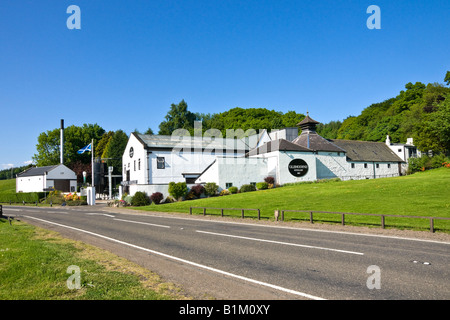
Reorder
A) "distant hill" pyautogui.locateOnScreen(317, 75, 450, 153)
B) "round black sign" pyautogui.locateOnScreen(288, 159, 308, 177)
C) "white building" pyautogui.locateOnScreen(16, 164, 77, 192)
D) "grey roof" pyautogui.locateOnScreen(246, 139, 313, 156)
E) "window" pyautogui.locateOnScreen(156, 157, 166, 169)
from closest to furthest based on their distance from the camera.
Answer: "grey roof" pyautogui.locateOnScreen(246, 139, 313, 156) < "round black sign" pyautogui.locateOnScreen(288, 159, 308, 177) < "window" pyautogui.locateOnScreen(156, 157, 166, 169) < "distant hill" pyautogui.locateOnScreen(317, 75, 450, 153) < "white building" pyautogui.locateOnScreen(16, 164, 77, 192)

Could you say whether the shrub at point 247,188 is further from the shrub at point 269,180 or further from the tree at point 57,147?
the tree at point 57,147

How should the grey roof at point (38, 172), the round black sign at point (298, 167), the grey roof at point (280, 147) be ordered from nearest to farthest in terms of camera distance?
the grey roof at point (280, 147) → the round black sign at point (298, 167) → the grey roof at point (38, 172)

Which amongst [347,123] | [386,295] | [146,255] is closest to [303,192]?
[146,255]

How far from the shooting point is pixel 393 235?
13.7 meters

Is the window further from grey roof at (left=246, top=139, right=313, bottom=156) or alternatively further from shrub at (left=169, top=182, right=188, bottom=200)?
grey roof at (left=246, top=139, right=313, bottom=156)

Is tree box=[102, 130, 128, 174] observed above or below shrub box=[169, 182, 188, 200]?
above

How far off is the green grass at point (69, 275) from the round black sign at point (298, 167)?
33.9 metres

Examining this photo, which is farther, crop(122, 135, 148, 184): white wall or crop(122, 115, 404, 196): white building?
crop(122, 135, 148, 184): white wall

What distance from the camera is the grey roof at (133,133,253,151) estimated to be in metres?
46.6

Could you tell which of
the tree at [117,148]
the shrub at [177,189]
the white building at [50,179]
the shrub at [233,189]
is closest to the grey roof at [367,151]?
the shrub at [233,189]

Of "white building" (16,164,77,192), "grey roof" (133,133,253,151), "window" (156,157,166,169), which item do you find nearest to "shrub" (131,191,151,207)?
"window" (156,157,166,169)

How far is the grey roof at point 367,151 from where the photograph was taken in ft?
167
